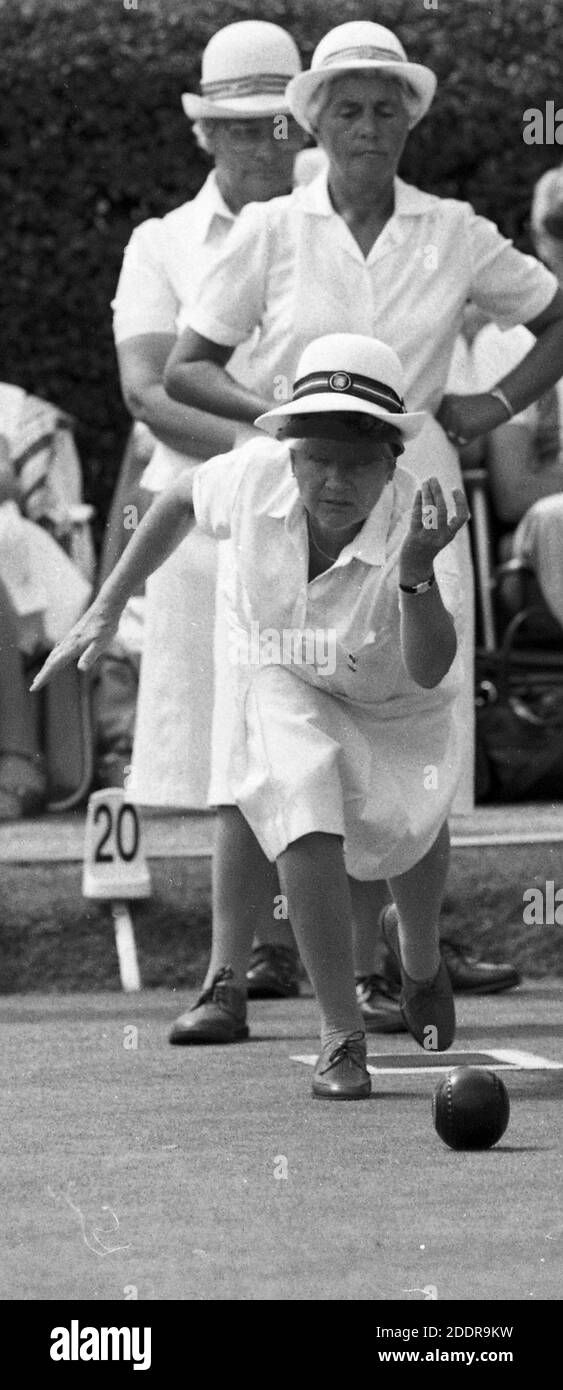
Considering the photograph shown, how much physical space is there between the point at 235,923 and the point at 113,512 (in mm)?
2755

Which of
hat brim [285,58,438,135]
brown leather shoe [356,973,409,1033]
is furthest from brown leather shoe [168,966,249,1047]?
hat brim [285,58,438,135]

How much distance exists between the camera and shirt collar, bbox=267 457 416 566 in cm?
540

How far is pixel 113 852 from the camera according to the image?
7.36 meters

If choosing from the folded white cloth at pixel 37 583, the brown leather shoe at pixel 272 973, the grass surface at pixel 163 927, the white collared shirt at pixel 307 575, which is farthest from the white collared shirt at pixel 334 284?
the folded white cloth at pixel 37 583

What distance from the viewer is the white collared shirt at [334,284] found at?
618 centimetres

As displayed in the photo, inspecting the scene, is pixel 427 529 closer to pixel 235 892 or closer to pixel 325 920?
pixel 325 920

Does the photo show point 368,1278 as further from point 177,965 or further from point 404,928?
point 177,965

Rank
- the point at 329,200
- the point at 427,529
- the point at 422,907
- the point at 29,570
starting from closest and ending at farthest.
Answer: the point at 427,529 < the point at 422,907 < the point at 329,200 < the point at 29,570

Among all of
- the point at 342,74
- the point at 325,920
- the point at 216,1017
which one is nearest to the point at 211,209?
the point at 342,74

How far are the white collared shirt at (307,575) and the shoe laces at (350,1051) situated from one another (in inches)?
23.7

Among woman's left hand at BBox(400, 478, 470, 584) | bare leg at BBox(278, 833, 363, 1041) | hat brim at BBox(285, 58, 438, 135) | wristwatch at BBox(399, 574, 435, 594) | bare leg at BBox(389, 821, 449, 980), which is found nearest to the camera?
woman's left hand at BBox(400, 478, 470, 584)

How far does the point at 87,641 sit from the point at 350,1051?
0.87m

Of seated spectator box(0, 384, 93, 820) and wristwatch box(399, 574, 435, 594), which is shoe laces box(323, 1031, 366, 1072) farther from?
seated spectator box(0, 384, 93, 820)

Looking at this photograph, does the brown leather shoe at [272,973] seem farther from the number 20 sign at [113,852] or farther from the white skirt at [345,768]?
the white skirt at [345,768]
